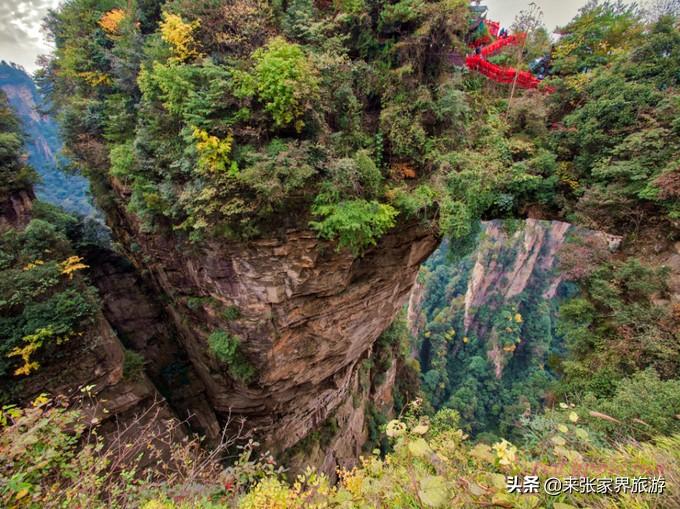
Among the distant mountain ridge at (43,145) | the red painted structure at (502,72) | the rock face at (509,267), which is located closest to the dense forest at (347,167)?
the red painted structure at (502,72)

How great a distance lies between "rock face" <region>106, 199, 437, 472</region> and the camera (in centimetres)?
746

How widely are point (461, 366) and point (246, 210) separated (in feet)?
140

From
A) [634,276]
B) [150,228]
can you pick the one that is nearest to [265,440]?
[150,228]

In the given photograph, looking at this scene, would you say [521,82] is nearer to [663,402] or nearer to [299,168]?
[299,168]

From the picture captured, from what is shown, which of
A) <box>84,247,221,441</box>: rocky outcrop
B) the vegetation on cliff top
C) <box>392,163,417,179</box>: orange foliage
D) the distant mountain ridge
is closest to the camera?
the vegetation on cliff top

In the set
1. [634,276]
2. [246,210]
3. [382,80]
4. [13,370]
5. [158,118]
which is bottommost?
[13,370]

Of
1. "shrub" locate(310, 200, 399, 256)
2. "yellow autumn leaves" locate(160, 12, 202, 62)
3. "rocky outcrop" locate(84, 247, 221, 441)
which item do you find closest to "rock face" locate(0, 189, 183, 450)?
"rocky outcrop" locate(84, 247, 221, 441)

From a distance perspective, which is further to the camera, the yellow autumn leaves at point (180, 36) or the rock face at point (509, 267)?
the rock face at point (509, 267)

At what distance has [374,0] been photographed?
Answer: 717cm

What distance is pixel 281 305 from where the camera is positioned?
793cm

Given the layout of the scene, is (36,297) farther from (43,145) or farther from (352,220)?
(43,145)

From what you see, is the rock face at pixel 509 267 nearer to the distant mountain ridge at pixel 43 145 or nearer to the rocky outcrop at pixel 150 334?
the rocky outcrop at pixel 150 334

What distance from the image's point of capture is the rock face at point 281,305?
24.5 ft

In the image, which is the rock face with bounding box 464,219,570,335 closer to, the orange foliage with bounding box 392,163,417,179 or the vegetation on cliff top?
the orange foliage with bounding box 392,163,417,179
